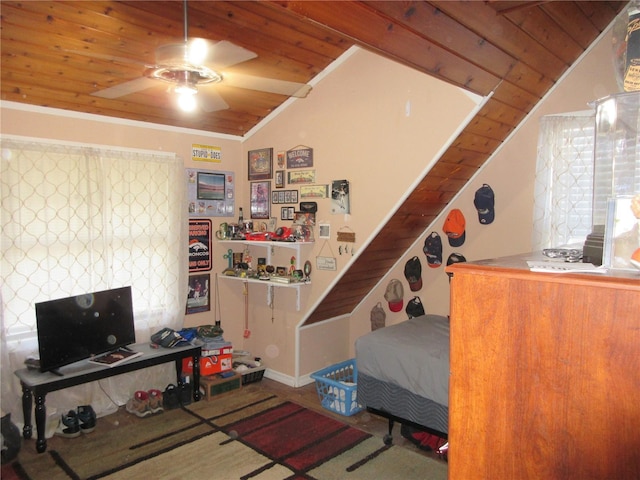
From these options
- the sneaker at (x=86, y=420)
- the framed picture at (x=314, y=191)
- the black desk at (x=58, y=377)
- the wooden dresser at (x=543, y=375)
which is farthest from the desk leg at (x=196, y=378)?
the wooden dresser at (x=543, y=375)

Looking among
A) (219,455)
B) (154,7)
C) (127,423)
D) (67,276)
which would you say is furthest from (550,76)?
(127,423)

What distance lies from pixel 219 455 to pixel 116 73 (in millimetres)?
2595

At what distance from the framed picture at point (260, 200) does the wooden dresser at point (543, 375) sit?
3.33m

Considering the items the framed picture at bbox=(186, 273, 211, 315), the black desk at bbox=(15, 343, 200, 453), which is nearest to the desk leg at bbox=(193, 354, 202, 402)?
the black desk at bbox=(15, 343, 200, 453)

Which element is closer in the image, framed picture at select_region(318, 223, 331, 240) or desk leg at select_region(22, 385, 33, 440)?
desk leg at select_region(22, 385, 33, 440)

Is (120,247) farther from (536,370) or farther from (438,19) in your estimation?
(536,370)

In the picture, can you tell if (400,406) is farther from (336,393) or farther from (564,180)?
(564,180)

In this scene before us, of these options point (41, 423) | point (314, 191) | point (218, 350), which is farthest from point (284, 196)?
point (41, 423)

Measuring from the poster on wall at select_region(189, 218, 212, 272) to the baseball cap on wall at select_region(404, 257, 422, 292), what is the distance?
1.87 metres

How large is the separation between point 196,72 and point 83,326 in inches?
83.2

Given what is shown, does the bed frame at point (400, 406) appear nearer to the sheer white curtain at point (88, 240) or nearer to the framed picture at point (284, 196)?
the framed picture at point (284, 196)

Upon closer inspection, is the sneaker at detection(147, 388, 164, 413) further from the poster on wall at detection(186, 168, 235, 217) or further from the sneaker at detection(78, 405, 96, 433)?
the poster on wall at detection(186, 168, 235, 217)

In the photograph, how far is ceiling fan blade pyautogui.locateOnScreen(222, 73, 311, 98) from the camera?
6.97 feet

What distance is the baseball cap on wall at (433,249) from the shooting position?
3.79m
